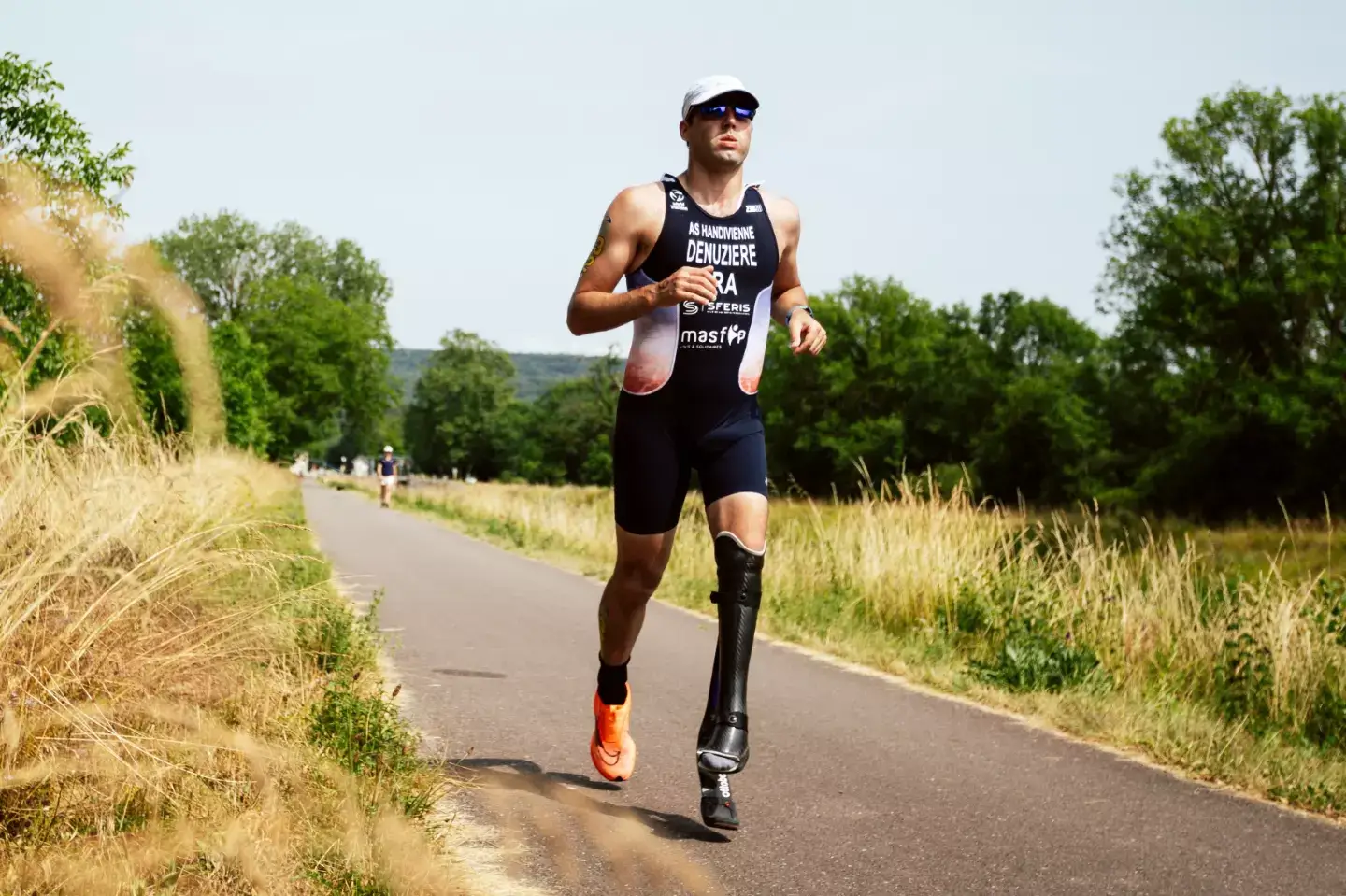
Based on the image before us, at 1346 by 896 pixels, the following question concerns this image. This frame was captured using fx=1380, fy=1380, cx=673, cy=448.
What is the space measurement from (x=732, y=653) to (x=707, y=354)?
0.94m

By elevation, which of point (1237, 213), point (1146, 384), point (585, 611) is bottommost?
point (585, 611)

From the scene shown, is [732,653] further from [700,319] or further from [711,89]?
[711,89]

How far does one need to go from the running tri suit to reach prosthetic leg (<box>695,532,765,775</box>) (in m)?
0.22

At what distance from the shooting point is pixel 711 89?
431 centimetres

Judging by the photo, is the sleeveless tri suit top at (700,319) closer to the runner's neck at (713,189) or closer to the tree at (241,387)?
the runner's neck at (713,189)

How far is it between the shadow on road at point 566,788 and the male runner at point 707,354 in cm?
15

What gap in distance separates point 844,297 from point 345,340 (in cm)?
3310

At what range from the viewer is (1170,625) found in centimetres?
843

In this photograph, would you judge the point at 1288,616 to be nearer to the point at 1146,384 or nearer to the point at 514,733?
the point at 514,733

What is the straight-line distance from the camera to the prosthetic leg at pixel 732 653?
418 centimetres

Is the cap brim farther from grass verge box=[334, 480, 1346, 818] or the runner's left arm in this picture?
grass verge box=[334, 480, 1346, 818]

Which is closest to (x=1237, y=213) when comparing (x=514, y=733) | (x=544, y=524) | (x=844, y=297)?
(x=544, y=524)

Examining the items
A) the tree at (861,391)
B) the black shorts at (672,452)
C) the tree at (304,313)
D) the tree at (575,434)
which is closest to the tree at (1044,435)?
the tree at (861,391)

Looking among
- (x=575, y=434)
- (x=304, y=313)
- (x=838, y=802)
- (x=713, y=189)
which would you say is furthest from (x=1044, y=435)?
(x=575, y=434)
